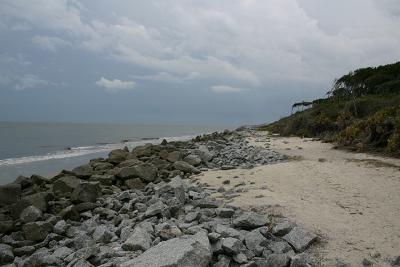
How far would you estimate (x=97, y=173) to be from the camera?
15.1 m

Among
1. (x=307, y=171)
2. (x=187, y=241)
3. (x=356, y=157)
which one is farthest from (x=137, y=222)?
(x=356, y=157)

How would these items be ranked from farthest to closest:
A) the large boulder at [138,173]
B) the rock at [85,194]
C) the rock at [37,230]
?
the large boulder at [138,173] < the rock at [85,194] < the rock at [37,230]

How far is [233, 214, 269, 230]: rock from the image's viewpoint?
274 inches

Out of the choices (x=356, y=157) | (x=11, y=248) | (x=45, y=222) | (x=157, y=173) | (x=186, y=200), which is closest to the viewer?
(x=11, y=248)

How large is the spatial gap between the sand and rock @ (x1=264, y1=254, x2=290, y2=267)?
54 cm

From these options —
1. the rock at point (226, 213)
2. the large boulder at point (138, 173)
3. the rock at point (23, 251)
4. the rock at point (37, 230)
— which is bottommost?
the rock at point (23, 251)

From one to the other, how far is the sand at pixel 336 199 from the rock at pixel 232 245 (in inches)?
47.1

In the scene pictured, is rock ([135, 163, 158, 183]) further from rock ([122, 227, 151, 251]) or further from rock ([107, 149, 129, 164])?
rock ([122, 227, 151, 251])

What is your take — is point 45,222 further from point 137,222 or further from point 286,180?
point 286,180

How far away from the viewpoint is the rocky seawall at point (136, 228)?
584 centimetres

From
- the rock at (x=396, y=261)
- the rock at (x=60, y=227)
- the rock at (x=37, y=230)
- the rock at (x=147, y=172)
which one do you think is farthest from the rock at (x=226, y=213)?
the rock at (x=147, y=172)

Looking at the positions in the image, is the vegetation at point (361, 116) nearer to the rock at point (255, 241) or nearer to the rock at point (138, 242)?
the rock at point (255, 241)

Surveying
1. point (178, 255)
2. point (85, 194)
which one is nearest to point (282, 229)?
point (178, 255)

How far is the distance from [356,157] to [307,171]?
3.81 m
